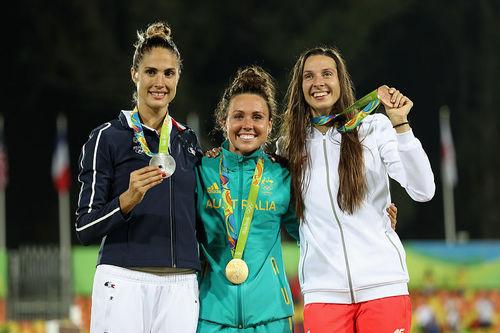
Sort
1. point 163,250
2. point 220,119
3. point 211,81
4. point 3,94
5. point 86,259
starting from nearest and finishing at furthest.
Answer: point 163,250 < point 220,119 < point 86,259 < point 3,94 < point 211,81

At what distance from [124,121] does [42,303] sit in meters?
15.5

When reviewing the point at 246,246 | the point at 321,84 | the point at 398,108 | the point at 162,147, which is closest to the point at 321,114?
the point at 321,84

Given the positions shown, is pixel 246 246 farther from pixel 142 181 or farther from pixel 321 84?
pixel 321 84

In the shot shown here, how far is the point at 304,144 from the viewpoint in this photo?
5.21 metres

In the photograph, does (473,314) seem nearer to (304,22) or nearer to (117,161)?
(117,161)

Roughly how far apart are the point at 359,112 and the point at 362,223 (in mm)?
549

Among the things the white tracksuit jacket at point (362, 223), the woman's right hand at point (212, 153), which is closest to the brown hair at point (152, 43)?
the woman's right hand at point (212, 153)

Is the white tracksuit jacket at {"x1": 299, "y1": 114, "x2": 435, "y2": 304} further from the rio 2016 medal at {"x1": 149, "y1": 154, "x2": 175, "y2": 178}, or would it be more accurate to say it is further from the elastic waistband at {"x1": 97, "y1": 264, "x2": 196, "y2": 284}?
the rio 2016 medal at {"x1": 149, "y1": 154, "x2": 175, "y2": 178}

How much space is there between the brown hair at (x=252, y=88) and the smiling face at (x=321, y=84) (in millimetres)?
178

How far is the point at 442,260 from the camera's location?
18.9 metres

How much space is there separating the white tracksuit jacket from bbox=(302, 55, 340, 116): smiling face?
0.56 ft

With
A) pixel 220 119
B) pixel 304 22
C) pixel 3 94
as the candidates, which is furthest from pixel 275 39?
pixel 220 119

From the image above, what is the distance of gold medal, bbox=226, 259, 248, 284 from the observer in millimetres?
4910

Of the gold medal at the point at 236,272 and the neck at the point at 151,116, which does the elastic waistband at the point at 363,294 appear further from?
the neck at the point at 151,116
